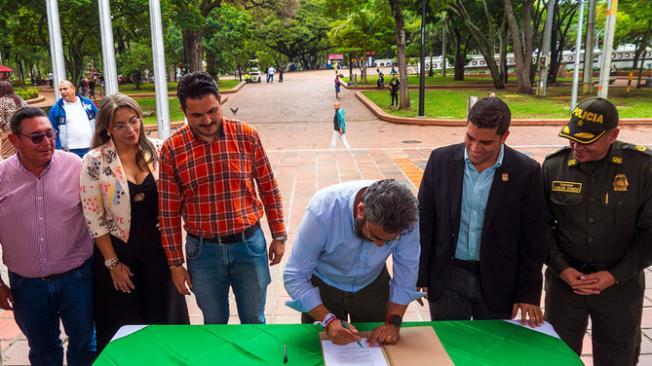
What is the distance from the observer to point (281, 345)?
211 cm

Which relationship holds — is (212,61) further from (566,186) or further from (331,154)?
(566,186)

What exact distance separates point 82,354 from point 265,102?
21318mm

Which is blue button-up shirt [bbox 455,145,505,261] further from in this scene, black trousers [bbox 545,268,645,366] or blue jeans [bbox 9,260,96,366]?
blue jeans [bbox 9,260,96,366]

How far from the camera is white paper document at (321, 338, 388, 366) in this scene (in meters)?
1.97

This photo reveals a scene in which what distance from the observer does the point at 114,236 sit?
8.45ft

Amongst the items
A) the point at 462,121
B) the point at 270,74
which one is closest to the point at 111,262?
the point at 462,121

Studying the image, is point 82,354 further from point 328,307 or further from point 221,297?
point 328,307

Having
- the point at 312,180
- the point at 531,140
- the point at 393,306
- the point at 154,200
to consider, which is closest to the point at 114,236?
the point at 154,200

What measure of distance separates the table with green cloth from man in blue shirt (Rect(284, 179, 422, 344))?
132 millimetres

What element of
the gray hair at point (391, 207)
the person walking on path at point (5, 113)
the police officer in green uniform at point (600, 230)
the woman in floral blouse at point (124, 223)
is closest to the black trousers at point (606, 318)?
the police officer in green uniform at point (600, 230)

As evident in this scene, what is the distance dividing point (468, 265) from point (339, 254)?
0.70m

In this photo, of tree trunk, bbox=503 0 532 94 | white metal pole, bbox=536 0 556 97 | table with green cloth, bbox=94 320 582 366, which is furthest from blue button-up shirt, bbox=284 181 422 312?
tree trunk, bbox=503 0 532 94

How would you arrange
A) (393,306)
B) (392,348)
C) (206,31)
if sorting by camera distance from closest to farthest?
(392,348), (393,306), (206,31)

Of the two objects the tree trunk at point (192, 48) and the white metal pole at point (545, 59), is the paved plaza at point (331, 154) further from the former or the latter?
the tree trunk at point (192, 48)
